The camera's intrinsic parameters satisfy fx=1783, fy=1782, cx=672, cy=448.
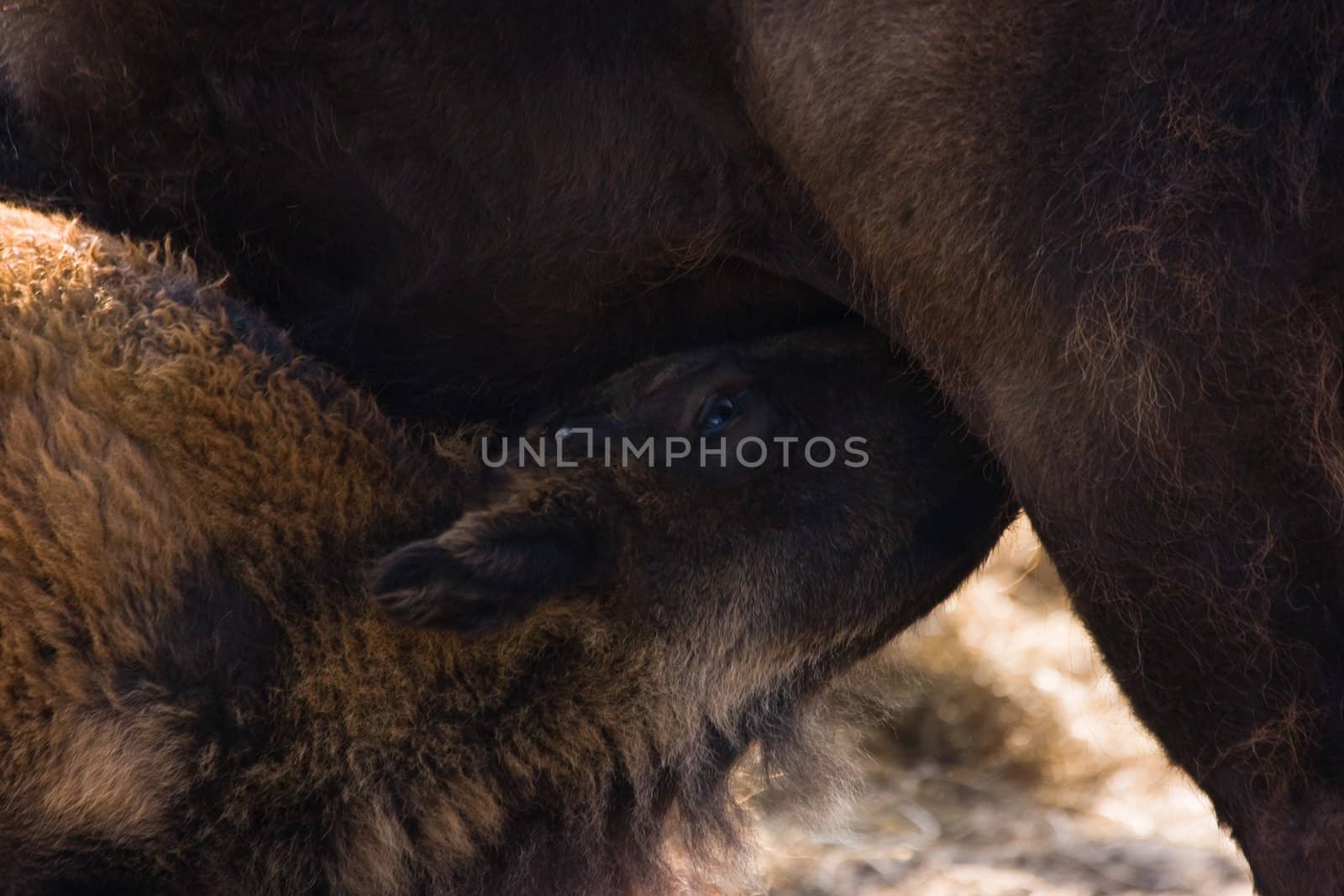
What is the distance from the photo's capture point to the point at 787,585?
3.42 meters

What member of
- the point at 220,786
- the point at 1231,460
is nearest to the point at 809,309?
the point at 1231,460

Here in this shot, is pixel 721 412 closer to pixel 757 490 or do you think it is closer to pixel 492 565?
pixel 757 490

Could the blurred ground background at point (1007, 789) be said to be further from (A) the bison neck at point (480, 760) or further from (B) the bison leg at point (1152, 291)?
(B) the bison leg at point (1152, 291)

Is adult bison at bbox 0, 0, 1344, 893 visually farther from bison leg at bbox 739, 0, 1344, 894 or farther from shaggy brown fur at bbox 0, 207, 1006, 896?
shaggy brown fur at bbox 0, 207, 1006, 896

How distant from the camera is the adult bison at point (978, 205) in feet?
7.99

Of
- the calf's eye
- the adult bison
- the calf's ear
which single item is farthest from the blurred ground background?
the adult bison

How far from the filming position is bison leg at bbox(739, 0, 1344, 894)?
95.3 inches

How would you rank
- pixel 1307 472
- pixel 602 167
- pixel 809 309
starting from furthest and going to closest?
pixel 809 309 → pixel 602 167 → pixel 1307 472

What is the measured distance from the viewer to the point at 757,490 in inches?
134

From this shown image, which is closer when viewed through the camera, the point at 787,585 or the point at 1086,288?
the point at 1086,288

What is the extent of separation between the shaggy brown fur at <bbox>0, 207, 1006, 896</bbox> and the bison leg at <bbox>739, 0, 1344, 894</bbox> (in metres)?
0.77

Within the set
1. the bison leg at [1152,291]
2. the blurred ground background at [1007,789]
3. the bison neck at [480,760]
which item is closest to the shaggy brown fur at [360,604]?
the bison neck at [480,760]

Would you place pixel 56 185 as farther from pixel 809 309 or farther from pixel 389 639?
pixel 809 309

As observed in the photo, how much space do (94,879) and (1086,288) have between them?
6.37 feet
